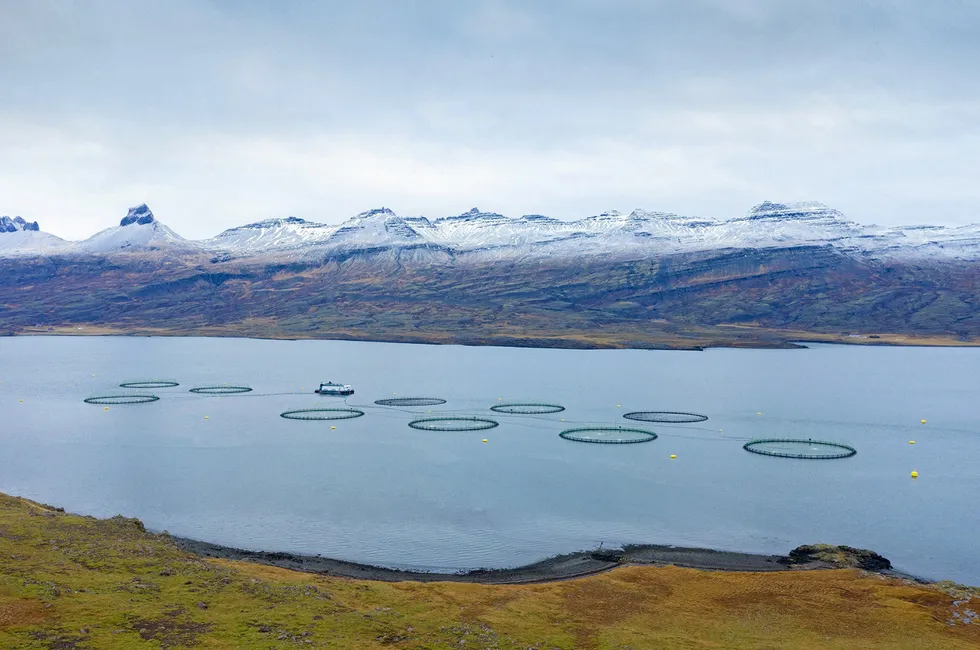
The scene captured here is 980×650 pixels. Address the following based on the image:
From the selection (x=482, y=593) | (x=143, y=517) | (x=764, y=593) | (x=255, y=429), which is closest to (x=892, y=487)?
(x=764, y=593)

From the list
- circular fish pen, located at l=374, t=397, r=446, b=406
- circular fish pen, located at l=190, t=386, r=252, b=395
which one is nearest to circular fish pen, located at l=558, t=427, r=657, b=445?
circular fish pen, located at l=374, t=397, r=446, b=406

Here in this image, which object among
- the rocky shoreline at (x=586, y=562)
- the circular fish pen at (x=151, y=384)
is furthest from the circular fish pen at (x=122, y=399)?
the rocky shoreline at (x=586, y=562)

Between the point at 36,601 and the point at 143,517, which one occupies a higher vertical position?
the point at 36,601

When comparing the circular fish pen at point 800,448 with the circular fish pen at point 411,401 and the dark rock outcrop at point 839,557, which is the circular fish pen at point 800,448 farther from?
the circular fish pen at point 411,401

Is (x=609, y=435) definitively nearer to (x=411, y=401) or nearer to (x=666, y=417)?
(x=666, y=417)

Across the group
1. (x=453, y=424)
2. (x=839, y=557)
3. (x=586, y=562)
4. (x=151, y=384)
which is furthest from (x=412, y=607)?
(x=151, y=384)

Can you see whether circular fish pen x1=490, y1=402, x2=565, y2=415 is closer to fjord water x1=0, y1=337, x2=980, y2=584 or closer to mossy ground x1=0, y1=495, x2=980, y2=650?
fjord water x1=0, y1=337, x2=980, y2=584

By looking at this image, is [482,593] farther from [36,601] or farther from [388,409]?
[388,409]
